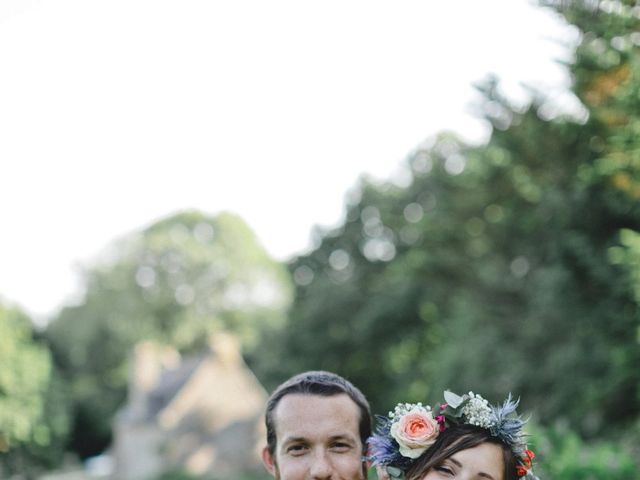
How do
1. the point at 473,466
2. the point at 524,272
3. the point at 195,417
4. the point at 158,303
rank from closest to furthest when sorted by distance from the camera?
1. the point at 473,466
2. the point at 524,272
3. the point at 195,417
4. the point at 158,303

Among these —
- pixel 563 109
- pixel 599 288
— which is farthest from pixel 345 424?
pixel 599 288

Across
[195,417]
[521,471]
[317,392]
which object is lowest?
[195,417]

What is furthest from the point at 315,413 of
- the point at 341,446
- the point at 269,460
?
the point at 269,460

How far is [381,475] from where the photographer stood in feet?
13.0

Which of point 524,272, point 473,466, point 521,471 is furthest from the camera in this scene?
point 524,272

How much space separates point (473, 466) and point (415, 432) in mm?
308

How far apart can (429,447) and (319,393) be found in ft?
1.99

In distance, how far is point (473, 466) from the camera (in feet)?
11.7

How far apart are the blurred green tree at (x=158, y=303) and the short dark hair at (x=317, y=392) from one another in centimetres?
4810

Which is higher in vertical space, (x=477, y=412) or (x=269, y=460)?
(x=477, y=412)

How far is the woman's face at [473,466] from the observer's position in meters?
3.56

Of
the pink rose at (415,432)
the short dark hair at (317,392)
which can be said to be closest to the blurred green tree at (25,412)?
the short dark hair at (317,392)

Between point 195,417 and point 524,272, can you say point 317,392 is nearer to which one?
point 524,272

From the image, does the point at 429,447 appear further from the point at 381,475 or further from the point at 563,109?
the point at 563,109
